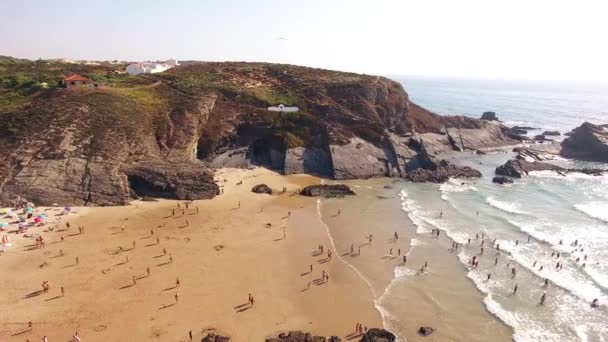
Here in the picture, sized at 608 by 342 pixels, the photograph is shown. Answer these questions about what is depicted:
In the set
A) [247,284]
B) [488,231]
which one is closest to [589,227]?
[488,231]

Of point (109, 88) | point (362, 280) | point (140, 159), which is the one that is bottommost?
point (362, 280)

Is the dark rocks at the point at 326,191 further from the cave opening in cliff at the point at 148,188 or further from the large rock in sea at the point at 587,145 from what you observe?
the large rock in sea at the point at 587,145

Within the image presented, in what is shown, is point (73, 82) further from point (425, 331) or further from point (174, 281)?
point (425, 331)

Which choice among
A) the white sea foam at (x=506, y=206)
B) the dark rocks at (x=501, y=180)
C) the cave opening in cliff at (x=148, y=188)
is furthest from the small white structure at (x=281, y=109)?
the white sea foam at (x=506, y=206)

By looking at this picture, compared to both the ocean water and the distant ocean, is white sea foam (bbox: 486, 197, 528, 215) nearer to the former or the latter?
the distant ocean

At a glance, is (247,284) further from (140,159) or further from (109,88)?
(109,88)
